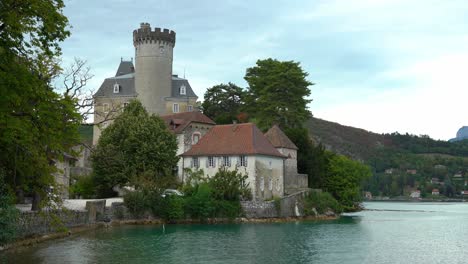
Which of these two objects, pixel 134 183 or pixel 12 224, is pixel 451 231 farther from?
pixel 12 224

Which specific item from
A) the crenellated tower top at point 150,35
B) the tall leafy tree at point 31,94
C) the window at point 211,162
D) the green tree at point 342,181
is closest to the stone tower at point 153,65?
the crenellated tower top at point 150,35

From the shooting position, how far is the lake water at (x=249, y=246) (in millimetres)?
28156

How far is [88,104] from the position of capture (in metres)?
33.9

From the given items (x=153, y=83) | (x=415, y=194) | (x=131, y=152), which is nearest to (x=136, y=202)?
(x=131, y=152)

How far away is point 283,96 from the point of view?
72.5 meters

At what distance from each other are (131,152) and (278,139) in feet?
52.1

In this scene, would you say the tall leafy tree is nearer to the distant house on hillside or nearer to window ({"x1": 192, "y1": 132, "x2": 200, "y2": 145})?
window ({"x1": 192, "y1": 132, "x2": 200, "y2": 145})

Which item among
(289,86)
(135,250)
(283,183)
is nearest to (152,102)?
(289,86)

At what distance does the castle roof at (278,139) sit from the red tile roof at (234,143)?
2.70 meters

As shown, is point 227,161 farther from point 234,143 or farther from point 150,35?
point 150,35

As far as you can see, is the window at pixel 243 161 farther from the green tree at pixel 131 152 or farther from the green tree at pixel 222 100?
the green tree at pixel 222 100

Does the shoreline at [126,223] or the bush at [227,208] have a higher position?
the bush at [227,208]

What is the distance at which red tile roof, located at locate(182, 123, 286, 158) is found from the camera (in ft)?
181

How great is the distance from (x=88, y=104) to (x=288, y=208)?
89.4ft
